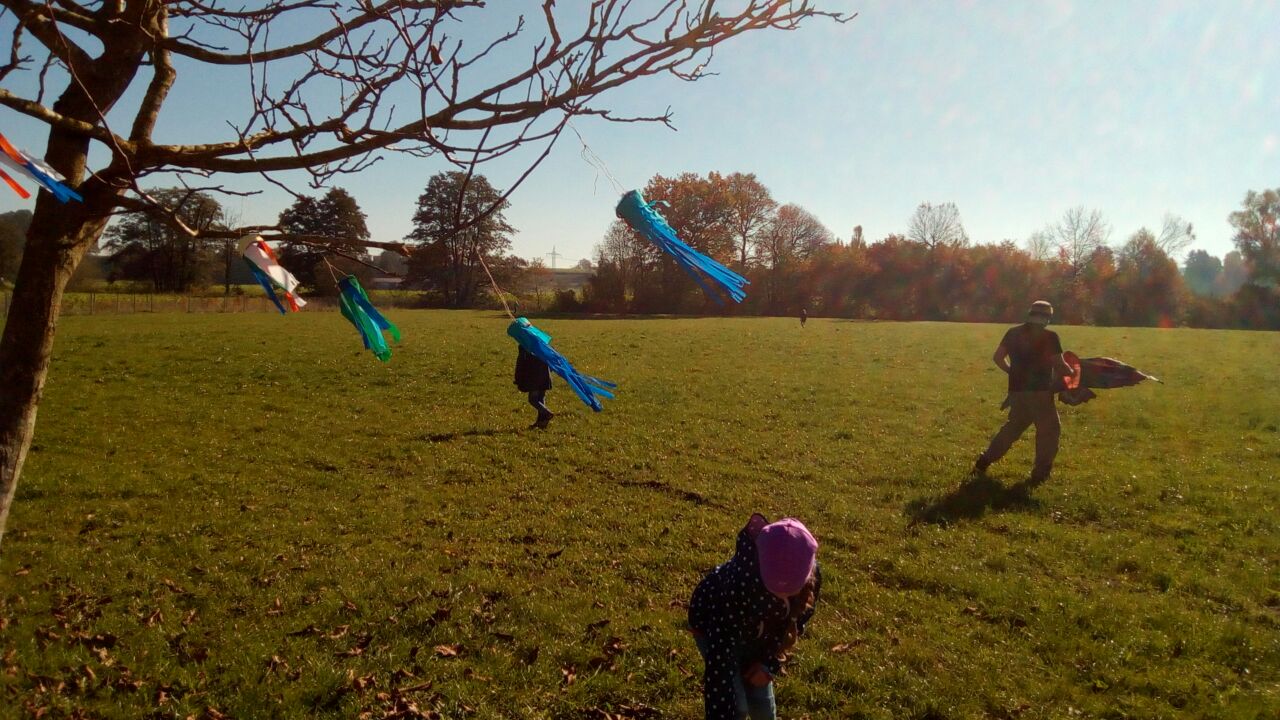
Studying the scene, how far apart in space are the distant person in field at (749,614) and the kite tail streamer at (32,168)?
2.78 m

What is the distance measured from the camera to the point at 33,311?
2986 millimetres

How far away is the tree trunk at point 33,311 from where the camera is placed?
2973 millimetres

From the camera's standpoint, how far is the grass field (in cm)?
402

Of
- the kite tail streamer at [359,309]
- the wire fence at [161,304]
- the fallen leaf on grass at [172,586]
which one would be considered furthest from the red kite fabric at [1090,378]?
the wire fence at [161,304]

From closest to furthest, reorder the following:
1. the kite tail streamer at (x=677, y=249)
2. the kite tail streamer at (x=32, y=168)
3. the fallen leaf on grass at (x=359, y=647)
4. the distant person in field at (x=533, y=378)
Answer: the kite tail streamer at (x=32, y=168), the kite tail streamer at (x=677, y=249), the fallen leaf on grass at (x=359, y=647), the distant person in field at (x=533, y=378)

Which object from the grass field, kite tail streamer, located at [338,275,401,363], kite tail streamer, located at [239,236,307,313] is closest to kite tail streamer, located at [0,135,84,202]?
kite tail streamer, located at [239,236,307,313]

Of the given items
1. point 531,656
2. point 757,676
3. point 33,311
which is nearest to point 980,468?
point 531,656

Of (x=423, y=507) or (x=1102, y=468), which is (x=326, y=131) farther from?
(x=1102, y=468)

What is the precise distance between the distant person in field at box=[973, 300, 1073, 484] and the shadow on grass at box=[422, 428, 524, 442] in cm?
656

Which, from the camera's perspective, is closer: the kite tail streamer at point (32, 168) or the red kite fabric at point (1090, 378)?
the kite tail streamer at point (32, 168)

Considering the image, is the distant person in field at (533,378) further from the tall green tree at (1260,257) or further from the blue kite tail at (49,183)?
the tall green tree at (1260,257)

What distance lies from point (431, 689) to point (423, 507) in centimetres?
336

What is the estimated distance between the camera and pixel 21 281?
2.97m

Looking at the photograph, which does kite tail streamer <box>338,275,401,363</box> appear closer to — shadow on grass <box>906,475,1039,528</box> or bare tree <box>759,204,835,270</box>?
shadow on grass <box>906,475,1039,528</box>
